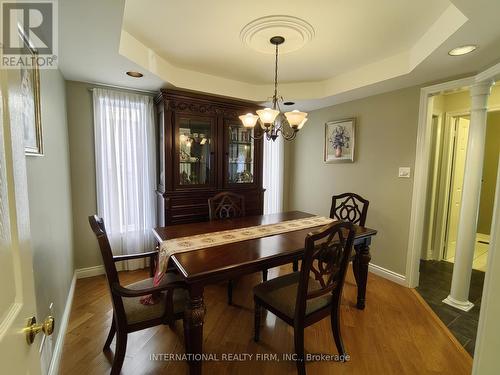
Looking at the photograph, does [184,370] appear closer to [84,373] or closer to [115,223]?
[84,373]

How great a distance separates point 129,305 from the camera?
1.54 m

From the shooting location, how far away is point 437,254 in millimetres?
3510

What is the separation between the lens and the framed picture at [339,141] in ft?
10.6

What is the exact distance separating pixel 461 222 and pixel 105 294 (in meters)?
3.55

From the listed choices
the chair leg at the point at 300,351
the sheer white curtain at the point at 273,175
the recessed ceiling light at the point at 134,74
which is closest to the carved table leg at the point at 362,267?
the chair leg at the point at 300,351

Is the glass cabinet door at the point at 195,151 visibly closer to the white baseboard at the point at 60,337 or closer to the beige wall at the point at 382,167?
the white baseboard at the point at 60,337

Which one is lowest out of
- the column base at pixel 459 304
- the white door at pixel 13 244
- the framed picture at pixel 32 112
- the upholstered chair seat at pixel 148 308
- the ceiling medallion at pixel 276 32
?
the column base at pixel 459 304

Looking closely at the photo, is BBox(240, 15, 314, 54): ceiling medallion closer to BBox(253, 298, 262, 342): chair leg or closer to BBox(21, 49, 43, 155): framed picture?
BBox(21, 49, 43, 155): framed picture

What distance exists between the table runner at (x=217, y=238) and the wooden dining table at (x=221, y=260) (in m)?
0.06

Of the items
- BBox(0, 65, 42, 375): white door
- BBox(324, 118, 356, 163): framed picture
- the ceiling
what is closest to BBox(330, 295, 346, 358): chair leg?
BBox(0, 65, 42, 375): white door

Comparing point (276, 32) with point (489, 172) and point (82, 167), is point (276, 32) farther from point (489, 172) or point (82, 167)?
point (489, 172)

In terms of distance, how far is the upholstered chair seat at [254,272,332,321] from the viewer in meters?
1.59

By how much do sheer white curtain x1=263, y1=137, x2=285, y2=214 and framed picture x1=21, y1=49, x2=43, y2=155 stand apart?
2.94 m

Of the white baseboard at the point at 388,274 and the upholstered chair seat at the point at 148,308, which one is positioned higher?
the upholstered chair seat at the point at 148,308
